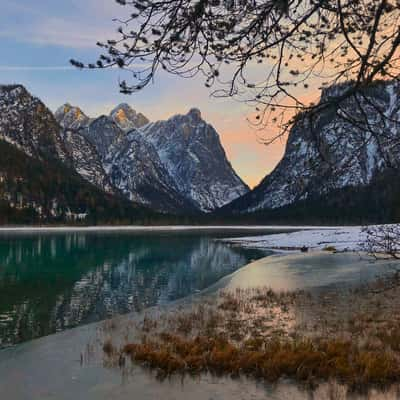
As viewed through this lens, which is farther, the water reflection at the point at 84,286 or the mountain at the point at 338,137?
the water reflection at the point at 84,286

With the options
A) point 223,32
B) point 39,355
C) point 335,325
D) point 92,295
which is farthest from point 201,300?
point 223,32

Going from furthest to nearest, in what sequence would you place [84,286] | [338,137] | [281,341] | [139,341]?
[84,286] < [139,341] < [281,341] < [338,137]

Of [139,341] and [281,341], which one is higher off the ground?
[281,341]

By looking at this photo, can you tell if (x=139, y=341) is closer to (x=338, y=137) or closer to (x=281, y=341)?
(x=281, y=341)

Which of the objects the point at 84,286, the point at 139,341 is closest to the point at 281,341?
the point at 139,341

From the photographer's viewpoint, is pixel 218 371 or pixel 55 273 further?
pixel 55 273

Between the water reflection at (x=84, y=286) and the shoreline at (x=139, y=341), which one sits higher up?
the shoreline at (x=139, y=341)

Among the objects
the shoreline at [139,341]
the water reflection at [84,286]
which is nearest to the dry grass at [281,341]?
the shoreline at [139,341]

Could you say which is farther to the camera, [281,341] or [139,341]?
[139,341]

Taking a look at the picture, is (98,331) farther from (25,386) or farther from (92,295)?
(92,295)

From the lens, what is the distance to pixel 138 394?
9.99m

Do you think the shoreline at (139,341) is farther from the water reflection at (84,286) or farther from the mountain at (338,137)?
the mountain at (338,137)

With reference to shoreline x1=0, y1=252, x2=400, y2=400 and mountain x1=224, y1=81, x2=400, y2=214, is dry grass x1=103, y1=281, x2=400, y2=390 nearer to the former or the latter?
shoreline x1=0, y1=252, x2=400, y2=400

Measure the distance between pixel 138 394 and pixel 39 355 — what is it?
16.3ft
